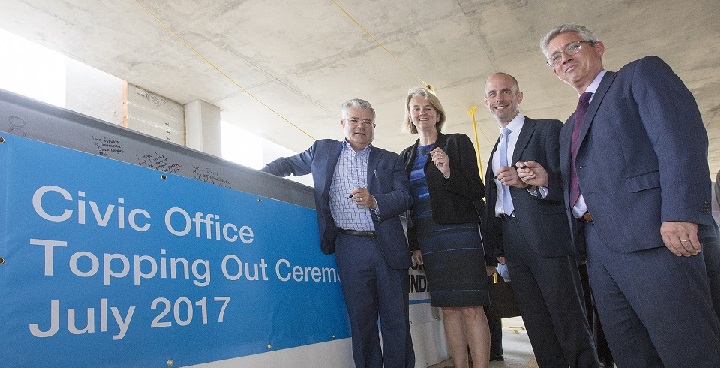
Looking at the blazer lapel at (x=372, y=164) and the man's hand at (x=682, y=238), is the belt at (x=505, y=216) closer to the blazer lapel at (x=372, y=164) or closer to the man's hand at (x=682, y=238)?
the blazer lapel at (x=372, y=164)

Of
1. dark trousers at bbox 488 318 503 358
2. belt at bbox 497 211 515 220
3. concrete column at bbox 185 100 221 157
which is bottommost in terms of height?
dark trousers at bbox 488 318 503 358

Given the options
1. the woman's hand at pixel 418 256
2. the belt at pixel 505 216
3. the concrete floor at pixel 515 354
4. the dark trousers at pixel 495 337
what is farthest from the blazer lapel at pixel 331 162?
the dark trousers at pixel 495 337

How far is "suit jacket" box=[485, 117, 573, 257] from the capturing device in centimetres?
174

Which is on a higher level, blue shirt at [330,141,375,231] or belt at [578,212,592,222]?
blue shirt at [330,141,375,231]

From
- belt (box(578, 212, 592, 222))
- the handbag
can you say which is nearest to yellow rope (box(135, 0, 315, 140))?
the handbag

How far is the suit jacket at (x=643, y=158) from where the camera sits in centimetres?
115

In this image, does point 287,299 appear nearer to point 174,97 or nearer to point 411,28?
point 411,28

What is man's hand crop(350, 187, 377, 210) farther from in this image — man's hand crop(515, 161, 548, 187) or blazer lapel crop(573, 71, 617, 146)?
blazer lapel crop(573, 71, 617, 146)

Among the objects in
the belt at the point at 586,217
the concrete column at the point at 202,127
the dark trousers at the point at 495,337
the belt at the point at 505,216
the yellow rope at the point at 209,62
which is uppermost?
the yellow rope at the point at 209,62

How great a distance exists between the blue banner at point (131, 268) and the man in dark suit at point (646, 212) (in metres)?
1.16

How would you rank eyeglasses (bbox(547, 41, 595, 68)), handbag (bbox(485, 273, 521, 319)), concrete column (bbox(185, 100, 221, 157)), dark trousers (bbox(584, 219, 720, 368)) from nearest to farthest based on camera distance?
dark trousers (bbox(584, 219, 720, 368)) → eyeglasses (bbox(547, 41, 595, 68)) → handbag (bbox(485, 273, 521, 319)) → concrete column (bbox(185, 100, 221, 157))

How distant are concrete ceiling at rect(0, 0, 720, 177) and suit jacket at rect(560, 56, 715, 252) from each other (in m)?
3.35

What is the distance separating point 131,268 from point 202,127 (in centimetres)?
526

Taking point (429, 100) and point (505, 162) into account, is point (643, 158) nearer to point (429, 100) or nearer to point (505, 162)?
point (505, 162)
